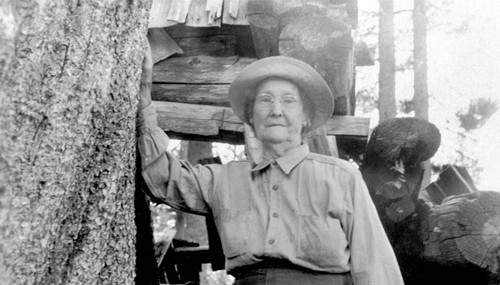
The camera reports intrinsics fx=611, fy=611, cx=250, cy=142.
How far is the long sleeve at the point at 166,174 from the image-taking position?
2877mm

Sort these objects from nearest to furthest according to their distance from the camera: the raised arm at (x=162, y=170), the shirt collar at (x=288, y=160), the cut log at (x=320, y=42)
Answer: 1. the raised arm at (x=162, y=170)
2. the shirt collar at (x=288, y=160)
3. the cut log at (x=320, y=42)

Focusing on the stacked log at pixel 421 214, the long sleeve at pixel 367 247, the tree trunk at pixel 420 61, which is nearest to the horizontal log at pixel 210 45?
the stacked log at pixel 421 214

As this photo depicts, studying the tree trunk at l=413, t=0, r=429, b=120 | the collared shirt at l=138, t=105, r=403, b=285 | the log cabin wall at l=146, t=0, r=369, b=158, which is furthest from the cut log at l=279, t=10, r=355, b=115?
the tree trunk at l=413, t=0, r=429, b=120

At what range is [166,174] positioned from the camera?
3.03 meters

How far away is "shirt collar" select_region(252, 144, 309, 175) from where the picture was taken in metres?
3.15

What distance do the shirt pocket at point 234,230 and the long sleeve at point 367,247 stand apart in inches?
19.7

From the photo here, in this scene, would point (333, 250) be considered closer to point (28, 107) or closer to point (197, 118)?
point (28, 107)

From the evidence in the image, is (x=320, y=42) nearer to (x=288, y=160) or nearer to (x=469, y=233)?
(x=288, y=160)

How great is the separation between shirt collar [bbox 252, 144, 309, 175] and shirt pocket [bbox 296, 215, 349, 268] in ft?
1.01

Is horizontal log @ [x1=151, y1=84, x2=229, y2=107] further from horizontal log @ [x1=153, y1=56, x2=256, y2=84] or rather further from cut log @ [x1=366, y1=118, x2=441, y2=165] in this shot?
cut log @ [x1=366, y1=118, x2=441, y2=165]

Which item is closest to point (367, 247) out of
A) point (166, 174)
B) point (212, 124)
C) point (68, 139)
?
point (166, 174)

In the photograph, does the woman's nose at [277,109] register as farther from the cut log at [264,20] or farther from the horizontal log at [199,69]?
the horizontal log at [199,69]

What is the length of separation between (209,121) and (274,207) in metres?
1.63

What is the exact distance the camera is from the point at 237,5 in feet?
15.1
